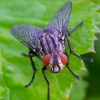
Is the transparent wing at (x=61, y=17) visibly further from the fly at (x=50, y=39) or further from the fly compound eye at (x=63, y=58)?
the fly compound eye at (x=63, y=58)

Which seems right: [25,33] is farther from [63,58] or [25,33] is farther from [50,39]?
[63,58]

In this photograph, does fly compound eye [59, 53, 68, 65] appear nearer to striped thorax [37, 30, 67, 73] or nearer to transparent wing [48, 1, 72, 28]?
striped thorax [37, 30, 67, 73]

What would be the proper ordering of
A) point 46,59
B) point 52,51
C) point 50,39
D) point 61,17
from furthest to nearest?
point 61,17, point 50,39, point 52,51, point 46,59

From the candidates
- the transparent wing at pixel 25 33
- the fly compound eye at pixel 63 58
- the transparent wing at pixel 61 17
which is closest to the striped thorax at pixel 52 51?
the fly compound eye at pixel 63 58

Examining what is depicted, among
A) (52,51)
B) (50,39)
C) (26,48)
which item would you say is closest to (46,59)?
(52,51)

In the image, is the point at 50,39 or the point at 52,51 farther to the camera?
the point at 50,39

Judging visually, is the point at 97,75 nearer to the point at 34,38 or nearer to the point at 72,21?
the point at 72,21
